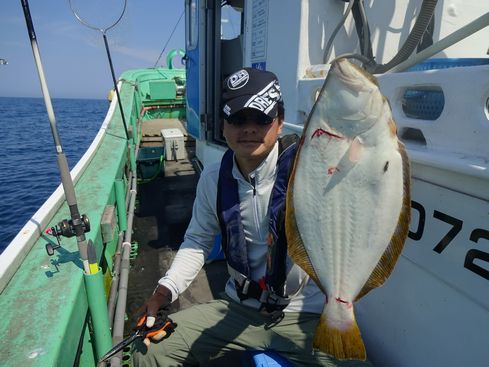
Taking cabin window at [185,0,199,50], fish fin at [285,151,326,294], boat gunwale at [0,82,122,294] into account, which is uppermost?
cabin window at [185,0,199,50]

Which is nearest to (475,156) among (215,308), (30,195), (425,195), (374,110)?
(425,195)

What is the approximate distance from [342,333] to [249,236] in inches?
32.0

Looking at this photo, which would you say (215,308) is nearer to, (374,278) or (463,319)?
(374,278)

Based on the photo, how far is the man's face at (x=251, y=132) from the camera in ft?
5.68

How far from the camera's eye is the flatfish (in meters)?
1.11

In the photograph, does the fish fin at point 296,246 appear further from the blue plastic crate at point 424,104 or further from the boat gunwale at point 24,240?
the boat gunwale at point 24,240

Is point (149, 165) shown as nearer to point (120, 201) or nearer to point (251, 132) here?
point (120, 201)

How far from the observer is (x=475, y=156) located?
1332 millimetres

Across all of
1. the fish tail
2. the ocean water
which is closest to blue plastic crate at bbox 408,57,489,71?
the fish tail

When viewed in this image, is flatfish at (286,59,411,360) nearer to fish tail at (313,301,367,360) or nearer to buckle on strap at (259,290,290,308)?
fish tail at (313,301,367,360)

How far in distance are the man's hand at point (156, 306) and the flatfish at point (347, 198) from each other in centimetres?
92

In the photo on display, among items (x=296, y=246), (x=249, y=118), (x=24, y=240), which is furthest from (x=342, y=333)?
(x=24, y=240)

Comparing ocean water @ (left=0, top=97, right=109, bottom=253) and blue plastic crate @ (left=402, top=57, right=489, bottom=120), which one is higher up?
blue plastic crate @ (left=402, top=57, right=489, bottom=120)

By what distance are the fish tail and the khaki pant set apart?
1.99 feet
